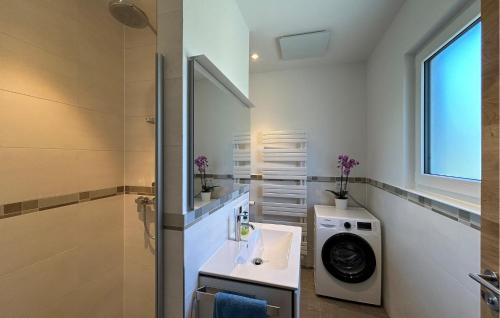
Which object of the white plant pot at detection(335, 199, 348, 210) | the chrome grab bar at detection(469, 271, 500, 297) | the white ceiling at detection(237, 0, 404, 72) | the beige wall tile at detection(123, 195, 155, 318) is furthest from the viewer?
the white plant pot at detection(335, 199, 348, 210)

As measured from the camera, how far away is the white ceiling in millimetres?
1650

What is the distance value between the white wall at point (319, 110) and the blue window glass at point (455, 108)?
3.94 feet

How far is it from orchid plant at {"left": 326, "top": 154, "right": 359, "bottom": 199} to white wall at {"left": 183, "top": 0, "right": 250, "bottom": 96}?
1.53 m

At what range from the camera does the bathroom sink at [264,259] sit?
1054 mm

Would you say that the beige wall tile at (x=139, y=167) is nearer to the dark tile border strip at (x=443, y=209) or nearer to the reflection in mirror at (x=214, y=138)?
the reflection in mirror at (x=214, y=138)

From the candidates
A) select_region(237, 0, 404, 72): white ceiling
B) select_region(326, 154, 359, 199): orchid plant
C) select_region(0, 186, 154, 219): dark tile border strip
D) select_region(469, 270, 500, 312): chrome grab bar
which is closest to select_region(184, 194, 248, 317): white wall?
select_region(0, 186, 154, 219): dark tile border strip

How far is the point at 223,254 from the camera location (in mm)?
1290

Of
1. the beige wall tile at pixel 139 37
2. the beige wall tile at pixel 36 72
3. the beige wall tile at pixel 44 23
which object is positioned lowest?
the beige wall tile at pixel 36 72

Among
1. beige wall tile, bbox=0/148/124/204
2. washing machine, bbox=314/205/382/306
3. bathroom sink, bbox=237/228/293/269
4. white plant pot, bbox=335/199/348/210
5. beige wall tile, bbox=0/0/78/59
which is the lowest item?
washing machine, bbox=314/205/382/306

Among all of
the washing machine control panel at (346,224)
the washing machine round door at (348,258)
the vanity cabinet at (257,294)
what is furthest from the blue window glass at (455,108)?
the vanity cabinet at (257,294)

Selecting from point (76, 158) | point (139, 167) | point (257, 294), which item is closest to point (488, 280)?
point (257, 294)

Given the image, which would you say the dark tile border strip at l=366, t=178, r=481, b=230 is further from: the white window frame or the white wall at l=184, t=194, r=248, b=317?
the white wall at l=184, t=194, r=248, b=317

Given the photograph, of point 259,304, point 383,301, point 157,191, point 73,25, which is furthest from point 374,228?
point 73,25

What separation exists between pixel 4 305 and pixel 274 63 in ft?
9.70
